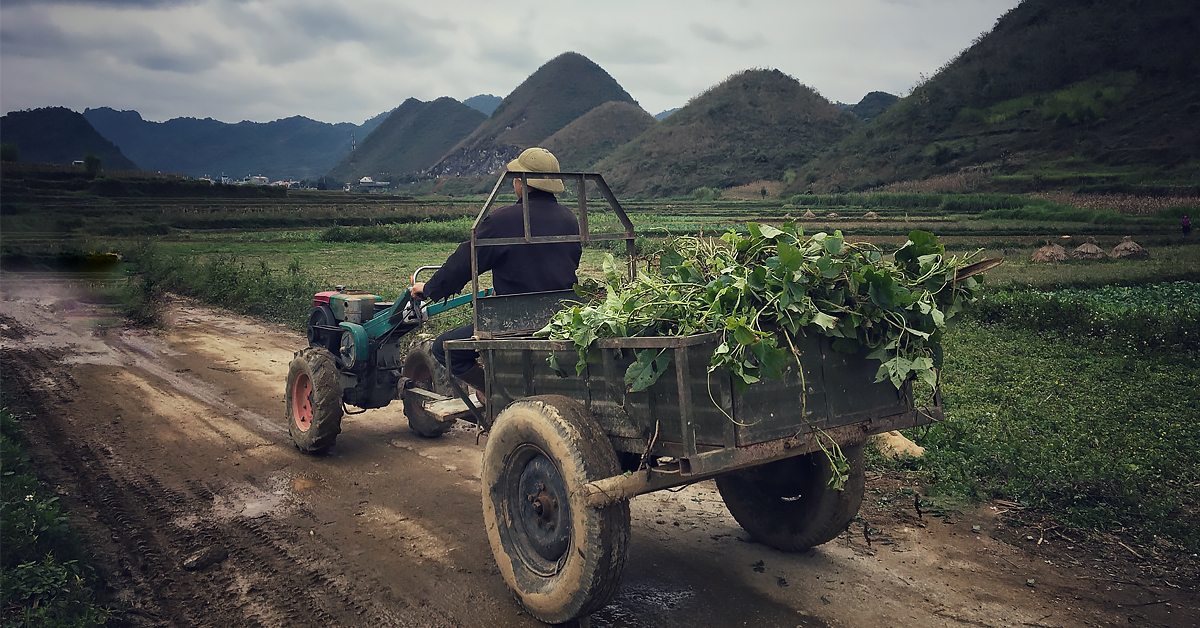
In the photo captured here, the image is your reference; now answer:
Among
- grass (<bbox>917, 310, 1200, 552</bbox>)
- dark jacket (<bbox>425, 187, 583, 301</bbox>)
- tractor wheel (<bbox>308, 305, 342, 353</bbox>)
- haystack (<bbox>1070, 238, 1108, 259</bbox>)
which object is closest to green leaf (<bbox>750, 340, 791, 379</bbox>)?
dark jacket (<bbox>425, 187, 583, 301</bbox>)

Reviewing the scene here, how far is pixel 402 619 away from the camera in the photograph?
3805 millimetres

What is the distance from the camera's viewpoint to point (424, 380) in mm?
6789

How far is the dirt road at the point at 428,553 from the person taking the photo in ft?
12.5

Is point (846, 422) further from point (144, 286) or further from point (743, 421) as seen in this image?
point (144, 286)

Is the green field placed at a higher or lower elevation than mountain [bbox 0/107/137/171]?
lower

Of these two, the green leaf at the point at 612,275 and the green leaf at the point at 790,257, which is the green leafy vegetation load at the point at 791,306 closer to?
the green leaf at the point at 790,257

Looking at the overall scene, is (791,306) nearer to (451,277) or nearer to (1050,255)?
(451,277)

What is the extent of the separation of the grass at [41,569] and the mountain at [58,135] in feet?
377

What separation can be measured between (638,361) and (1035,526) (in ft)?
11.5

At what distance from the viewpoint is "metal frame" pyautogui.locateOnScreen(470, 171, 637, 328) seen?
433 centimetres

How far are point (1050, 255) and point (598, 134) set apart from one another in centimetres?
11990

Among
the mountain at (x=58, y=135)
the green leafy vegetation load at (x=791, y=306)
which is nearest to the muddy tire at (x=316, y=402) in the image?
the green leafy vegetation load at (x=791, y=306)

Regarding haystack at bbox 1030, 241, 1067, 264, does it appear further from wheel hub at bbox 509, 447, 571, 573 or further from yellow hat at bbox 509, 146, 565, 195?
wheel hub at bbox 509, 447, 571, 573

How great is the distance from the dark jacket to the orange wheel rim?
2.82m
